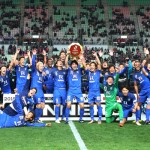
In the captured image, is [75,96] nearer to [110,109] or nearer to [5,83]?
[110,109]

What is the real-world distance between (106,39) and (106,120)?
73.6ft

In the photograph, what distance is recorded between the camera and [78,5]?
38.2 meters

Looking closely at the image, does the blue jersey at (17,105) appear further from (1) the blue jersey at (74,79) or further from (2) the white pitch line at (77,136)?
(1) the blue jersey at (74,79)

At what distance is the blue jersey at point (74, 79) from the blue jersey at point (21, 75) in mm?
1256

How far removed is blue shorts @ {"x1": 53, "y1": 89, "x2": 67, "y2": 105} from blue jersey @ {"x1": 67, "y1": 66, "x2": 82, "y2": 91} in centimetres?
23

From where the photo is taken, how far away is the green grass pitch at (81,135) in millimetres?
7977

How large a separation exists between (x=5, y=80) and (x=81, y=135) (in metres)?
3.52

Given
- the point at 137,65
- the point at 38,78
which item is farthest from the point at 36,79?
the point at 137,65

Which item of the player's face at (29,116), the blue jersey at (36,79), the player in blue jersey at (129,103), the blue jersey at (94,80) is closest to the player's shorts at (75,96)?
the blue jersey at (94,80)

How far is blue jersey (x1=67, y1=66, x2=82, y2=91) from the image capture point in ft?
38.0

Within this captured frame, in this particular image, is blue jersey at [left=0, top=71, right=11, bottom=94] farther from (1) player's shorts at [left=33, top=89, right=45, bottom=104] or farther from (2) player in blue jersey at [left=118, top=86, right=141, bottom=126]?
(2) player in blue jersey at [left=118, top=86, right=141, bottom=126]

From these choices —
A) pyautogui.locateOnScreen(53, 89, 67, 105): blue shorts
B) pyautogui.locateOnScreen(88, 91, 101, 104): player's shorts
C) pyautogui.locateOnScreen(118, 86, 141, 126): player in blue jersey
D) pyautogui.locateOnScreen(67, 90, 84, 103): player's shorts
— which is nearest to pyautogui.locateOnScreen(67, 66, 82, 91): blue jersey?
pyautogui.locateOnScreen(67, 90, 84, 103): player's shorts

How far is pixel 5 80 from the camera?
12039 mm

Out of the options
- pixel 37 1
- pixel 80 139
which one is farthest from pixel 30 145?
pixel 37 1
